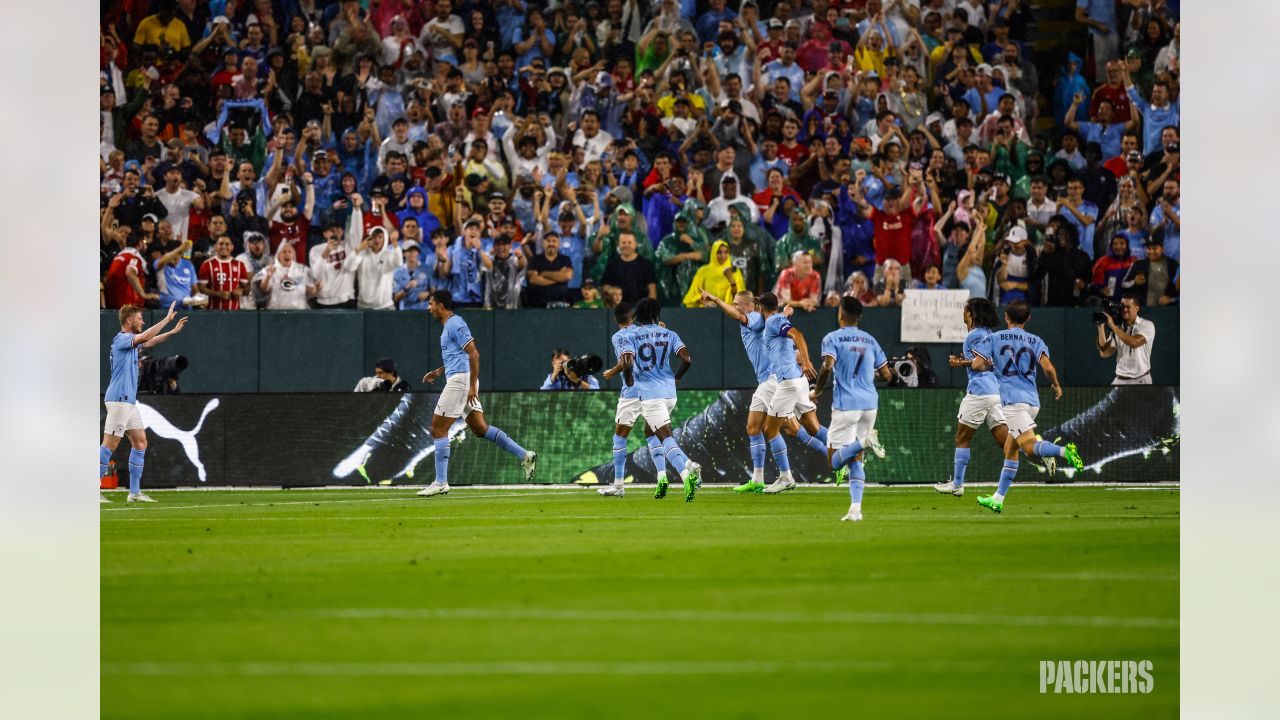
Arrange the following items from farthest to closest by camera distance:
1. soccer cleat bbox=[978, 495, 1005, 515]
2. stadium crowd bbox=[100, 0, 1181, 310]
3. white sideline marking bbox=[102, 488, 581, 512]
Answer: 1. stadium crowd bbox=[100, 0, 1181, 310]
2. white sideline marking bbox=[102, 488, 581, 512]
3. soccer cleat bbox=[978, 495, 1005, 515]

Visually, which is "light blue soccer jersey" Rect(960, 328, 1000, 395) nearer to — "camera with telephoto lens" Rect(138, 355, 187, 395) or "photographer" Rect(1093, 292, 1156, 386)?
"photographer" Rect(1093, 292, 1156, 386)

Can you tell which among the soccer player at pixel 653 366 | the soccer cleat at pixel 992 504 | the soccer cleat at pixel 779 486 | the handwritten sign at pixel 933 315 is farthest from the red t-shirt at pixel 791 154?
the soccer cleat at pixel 992 504

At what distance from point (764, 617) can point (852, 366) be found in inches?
248

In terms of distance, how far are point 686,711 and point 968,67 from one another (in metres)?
16.0

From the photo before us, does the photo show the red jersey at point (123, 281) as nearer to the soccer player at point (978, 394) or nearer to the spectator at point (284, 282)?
the spectator at point (284, 282)

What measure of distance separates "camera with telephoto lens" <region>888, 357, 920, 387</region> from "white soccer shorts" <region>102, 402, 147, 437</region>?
8670mm

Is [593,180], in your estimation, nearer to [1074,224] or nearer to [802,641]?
[1074,224]

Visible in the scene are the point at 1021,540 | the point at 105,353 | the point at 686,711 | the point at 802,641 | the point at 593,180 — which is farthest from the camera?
the point at 593,180

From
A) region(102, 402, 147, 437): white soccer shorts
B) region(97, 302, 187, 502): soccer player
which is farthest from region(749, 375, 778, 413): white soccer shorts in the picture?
region(102, 402, 147, 437): white soccer shorts

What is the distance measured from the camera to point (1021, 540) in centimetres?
1195

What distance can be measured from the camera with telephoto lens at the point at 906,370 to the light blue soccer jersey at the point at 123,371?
869 centimetres

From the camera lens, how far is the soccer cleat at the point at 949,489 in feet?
54.1

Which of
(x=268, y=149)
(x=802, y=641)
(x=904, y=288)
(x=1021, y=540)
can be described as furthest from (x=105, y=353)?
(x=802, y=641)

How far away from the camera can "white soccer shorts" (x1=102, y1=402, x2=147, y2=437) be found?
16.7 m
